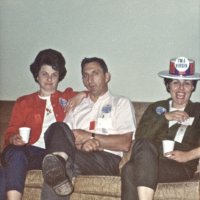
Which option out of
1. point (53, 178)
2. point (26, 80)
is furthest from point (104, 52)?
point (53, 178)

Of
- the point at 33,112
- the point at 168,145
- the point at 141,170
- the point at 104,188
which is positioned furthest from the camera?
the point at 33,112

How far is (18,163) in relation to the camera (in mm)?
3051

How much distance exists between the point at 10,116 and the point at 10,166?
88cm

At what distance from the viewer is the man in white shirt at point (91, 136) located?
274 centimetres

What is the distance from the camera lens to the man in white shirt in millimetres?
2738

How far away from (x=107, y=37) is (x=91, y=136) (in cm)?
107

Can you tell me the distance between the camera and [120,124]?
3.25 meters

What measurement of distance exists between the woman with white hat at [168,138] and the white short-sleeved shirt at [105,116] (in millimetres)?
120

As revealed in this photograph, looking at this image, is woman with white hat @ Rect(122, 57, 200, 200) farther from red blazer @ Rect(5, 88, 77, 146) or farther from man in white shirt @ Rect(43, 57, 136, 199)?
red blazer @ Rect(5, 88, 77, 146)

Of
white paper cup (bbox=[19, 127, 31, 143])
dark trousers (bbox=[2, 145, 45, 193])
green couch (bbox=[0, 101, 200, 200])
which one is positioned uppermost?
white paper cup (bbox=[19, 127, 31, 143])

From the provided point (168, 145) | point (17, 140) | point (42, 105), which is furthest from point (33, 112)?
point (168, 145)

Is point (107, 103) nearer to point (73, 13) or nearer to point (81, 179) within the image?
point (81, 179)

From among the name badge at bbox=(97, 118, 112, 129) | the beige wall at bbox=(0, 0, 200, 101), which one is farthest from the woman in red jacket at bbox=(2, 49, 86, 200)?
the beige wall at bbox=(0, 0, 200, 101)

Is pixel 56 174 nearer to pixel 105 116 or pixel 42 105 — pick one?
pixel 105 116
